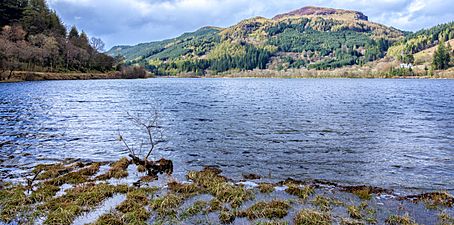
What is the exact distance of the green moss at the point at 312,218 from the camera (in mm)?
10008

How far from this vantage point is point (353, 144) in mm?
23141

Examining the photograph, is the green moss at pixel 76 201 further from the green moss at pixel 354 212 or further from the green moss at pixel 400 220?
the green moss at pixel 400 220

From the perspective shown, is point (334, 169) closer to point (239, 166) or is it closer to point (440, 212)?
point (239, 166)

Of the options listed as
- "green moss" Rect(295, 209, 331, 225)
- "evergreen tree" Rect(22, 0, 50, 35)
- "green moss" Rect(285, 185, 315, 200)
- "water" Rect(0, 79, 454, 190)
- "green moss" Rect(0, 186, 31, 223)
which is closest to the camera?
"green moss" Rect(295, 209, 331, 225)

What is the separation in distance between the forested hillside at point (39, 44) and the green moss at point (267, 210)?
117 meters

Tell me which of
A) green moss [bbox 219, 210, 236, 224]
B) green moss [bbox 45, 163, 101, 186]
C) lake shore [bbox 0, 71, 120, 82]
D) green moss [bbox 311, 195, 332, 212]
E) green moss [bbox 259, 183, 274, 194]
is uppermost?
lake shore [bbox 0, 71, 120, 82]

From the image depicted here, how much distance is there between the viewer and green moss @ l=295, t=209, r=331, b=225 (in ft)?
32.8

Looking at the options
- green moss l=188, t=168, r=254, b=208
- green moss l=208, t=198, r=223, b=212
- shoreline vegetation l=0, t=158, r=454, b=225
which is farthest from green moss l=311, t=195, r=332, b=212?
green moss l=208, t=198, r=223, b=212

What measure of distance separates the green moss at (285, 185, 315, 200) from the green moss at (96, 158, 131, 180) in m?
7.78

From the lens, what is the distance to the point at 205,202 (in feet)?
38.7

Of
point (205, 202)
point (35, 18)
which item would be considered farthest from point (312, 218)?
point (35, 18)

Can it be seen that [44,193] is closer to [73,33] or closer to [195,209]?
[195,209]

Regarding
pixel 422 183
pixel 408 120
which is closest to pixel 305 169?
pixel 422 183

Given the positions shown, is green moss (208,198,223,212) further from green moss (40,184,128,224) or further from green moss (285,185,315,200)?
green moss (40,184,128,224)
